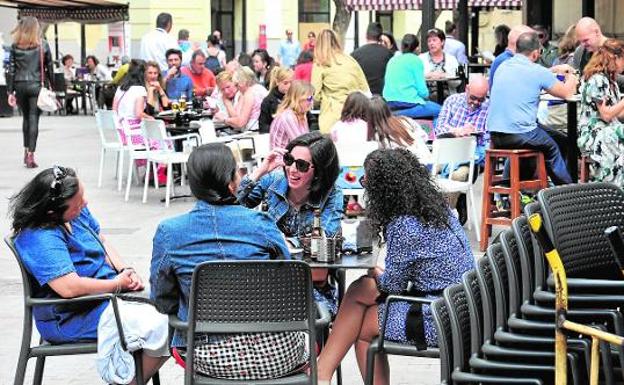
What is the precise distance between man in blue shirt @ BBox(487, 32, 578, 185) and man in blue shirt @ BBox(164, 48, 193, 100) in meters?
6.89

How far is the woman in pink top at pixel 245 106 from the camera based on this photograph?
14758 mm

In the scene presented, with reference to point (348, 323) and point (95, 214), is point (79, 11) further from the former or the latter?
point (348, 323)

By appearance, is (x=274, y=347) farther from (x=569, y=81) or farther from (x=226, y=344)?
(x=569, y=81)

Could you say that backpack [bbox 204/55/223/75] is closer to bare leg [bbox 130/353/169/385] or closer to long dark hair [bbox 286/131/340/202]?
long dark hair [bbox 286/131/340/202]

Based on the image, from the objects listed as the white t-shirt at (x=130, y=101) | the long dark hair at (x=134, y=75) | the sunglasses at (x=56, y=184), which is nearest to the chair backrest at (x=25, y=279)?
the sunglasses at (x=56, y=184)

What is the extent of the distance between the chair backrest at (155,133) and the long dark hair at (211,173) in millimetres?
8421

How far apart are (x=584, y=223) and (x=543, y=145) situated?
617cm

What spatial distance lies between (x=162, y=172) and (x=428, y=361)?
28.2ft

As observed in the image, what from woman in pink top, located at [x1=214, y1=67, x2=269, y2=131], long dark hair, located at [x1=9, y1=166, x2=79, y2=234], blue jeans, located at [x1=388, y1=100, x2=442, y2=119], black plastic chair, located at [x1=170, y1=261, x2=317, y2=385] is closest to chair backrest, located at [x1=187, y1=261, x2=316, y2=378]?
black plastic chair, located at [x1=170, y1=261, x2=317, y2=385]

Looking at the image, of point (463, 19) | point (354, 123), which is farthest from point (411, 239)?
point (463, 19)

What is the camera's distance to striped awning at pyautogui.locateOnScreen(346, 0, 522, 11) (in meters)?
24.2

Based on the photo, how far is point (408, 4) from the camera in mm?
26375

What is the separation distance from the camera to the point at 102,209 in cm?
1373

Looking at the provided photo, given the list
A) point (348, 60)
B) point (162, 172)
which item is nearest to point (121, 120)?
point (162, 172)
